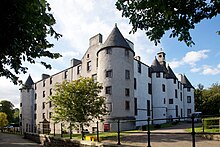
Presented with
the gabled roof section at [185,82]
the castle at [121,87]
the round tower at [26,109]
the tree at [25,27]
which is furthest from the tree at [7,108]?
the tree at [25,27]

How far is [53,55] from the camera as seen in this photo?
6781 mm

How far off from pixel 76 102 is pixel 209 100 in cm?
4810

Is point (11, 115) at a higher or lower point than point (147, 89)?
lower

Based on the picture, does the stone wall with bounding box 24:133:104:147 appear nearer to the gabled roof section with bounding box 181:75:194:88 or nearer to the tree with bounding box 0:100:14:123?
the gabled roof section with bounding box 181:75:194:88

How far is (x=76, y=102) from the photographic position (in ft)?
61.2

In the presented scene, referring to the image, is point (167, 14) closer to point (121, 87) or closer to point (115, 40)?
point (121, 87)

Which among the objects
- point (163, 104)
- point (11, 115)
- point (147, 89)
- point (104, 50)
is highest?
Answer: point (104, 50)

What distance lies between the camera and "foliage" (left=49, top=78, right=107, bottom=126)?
1845 centimetres

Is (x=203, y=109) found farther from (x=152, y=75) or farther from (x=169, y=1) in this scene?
(x=169, y=1)

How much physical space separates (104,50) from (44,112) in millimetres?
24935

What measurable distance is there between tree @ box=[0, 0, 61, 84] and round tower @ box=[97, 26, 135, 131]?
24017 mm

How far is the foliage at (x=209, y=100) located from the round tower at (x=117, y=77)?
31384mm

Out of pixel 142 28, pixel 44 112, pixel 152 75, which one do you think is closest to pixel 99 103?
pixel 142 28

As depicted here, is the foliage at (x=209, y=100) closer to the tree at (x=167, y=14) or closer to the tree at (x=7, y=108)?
the tree at (x=167, y=14)
